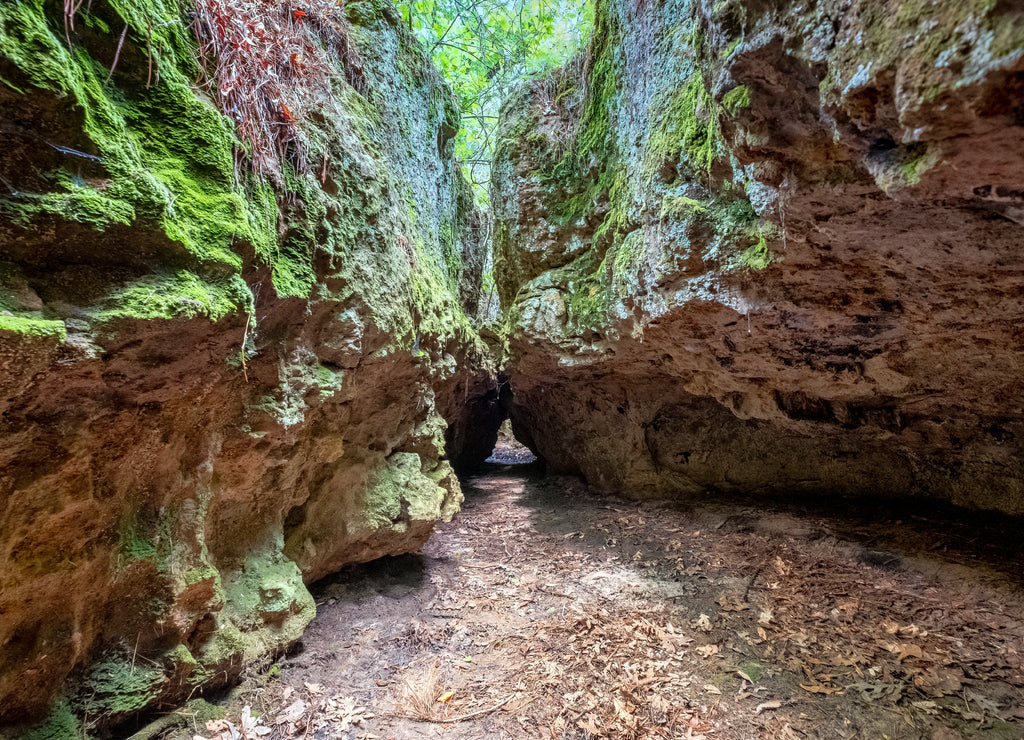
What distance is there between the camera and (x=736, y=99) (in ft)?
6.89

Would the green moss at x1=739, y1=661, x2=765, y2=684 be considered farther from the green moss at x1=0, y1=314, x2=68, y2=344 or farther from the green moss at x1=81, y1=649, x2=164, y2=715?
the green moss at x1=0, y1=314, x2=68, y2=344

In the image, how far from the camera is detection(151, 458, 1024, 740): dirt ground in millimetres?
2674

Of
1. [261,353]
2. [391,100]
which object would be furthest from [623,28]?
[261,353]

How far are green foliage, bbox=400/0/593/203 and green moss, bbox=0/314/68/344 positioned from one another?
21.7 ft

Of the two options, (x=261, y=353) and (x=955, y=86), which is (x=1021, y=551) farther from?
(x=261, y=353)

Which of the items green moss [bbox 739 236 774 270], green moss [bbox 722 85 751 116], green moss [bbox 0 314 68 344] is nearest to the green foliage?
green moss [bbox 739 236 774 270]

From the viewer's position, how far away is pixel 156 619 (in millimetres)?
2340

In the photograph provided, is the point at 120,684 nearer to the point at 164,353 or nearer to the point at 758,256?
the point at 164,353

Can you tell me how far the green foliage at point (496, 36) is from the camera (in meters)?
7.11

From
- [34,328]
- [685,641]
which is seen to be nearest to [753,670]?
[685,641]

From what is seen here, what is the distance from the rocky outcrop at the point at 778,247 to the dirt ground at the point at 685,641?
1036mm

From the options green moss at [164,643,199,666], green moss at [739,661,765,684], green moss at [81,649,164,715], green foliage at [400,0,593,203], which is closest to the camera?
green moss at [81,649,164,715]

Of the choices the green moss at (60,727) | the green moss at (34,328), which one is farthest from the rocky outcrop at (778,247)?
the green moss at (60,727)

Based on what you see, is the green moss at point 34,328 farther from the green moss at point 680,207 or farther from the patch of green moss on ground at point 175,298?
the green moss at point 680,207
